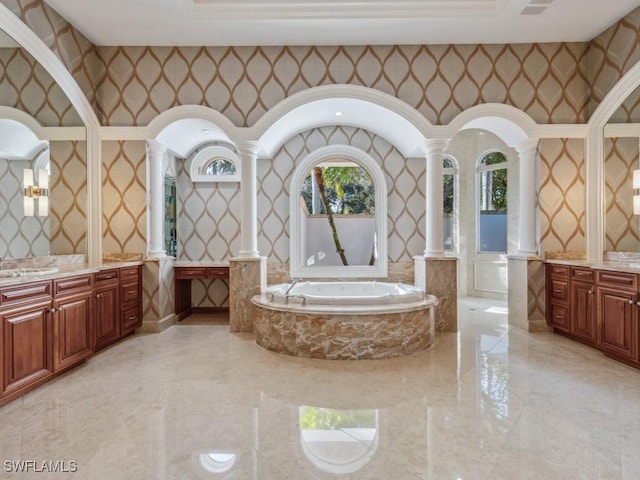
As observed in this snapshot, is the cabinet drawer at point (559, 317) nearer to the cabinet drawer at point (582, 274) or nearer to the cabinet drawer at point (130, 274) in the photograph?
the cabinet drawer at point (582, 274)

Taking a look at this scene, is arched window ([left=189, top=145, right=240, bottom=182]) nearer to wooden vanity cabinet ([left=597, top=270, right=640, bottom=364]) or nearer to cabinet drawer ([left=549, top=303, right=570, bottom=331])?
cabinet drawer ([left=549, top=303, right=570, bottom=331])

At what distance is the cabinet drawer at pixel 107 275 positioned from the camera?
346 centimetres

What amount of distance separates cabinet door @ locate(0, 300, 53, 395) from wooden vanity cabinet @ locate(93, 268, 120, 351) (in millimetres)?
641

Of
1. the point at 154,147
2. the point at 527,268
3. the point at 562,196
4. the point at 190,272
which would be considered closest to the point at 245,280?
the point at 190,272

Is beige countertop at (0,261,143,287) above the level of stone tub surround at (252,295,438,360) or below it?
above

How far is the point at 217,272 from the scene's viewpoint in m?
4.87

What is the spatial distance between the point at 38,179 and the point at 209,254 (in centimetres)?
239

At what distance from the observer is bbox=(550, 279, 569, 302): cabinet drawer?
3.85m

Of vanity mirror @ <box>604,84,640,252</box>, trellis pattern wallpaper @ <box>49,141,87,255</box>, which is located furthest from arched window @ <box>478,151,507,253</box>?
trellis pattern wallpaper @ <box>49,141,87,255</box>

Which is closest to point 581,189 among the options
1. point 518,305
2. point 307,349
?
point 518,305

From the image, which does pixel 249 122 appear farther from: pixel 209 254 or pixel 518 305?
pixel 518 305

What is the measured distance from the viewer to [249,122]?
4.26 metres

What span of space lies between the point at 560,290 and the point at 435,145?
2.17 meters

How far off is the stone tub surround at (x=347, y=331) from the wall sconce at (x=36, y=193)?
8.12 feet
